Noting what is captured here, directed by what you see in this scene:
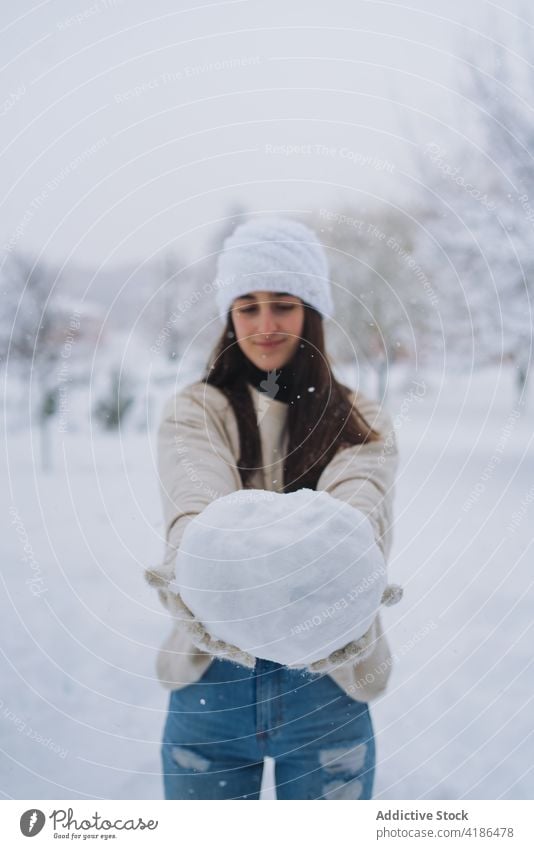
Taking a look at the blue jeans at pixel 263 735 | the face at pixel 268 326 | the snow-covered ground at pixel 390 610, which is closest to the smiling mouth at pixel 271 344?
the face at pixel 268 326

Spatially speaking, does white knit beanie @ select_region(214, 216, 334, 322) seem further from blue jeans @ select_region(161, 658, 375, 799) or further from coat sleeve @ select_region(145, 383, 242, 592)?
blue jeans @ select_region(161, 658, 375, 799)

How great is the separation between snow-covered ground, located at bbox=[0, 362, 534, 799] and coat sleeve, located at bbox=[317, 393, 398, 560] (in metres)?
0.04

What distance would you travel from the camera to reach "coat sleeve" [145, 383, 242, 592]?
535 millimetres

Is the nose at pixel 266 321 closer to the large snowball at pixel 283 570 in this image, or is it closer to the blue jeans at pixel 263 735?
the large snowball at pixel 283 570

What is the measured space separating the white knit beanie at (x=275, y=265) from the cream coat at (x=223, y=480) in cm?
8

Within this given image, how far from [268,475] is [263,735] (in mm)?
185

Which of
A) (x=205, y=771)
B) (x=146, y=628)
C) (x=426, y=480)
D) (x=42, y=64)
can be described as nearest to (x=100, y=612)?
(x=146, y=628)

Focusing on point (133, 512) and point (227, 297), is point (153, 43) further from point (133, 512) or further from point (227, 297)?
point (133, 512)

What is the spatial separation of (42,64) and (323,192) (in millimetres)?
255

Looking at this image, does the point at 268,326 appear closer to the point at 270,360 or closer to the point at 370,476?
the point at 270,360

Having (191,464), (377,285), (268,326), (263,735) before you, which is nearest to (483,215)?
(377,285)

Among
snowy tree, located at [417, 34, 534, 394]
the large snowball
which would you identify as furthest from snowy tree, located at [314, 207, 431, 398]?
the large snowball

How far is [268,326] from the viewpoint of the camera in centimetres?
55

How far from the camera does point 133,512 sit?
0.62 meters
